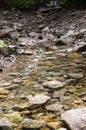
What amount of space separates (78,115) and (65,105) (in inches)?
29.0

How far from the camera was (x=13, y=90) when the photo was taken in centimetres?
573

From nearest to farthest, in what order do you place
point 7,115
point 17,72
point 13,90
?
point 7,115 < point 13,90 < point 17,72

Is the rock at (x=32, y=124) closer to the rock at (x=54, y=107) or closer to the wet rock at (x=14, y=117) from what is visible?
the wet rock at (x=14, y=117)

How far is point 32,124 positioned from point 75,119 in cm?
55

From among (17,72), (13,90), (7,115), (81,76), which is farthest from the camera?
(17,72)

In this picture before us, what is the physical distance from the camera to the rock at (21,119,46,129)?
4.19 metres

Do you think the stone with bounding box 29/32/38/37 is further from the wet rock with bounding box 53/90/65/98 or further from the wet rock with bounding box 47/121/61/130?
the wet rock with bounding box 47/121/61/130

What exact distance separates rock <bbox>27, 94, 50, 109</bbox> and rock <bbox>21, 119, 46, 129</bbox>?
1.60 ft

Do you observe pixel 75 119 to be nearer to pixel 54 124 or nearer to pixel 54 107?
pixel 54 124

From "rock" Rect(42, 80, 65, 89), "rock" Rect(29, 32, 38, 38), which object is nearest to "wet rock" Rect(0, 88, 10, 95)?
"rock" Rect(42, 80, 65, 89)

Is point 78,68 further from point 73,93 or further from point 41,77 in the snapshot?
point 73,93

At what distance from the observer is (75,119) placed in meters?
4.09

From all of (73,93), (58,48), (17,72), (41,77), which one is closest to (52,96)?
(73,93)

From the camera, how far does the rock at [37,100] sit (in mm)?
4883
